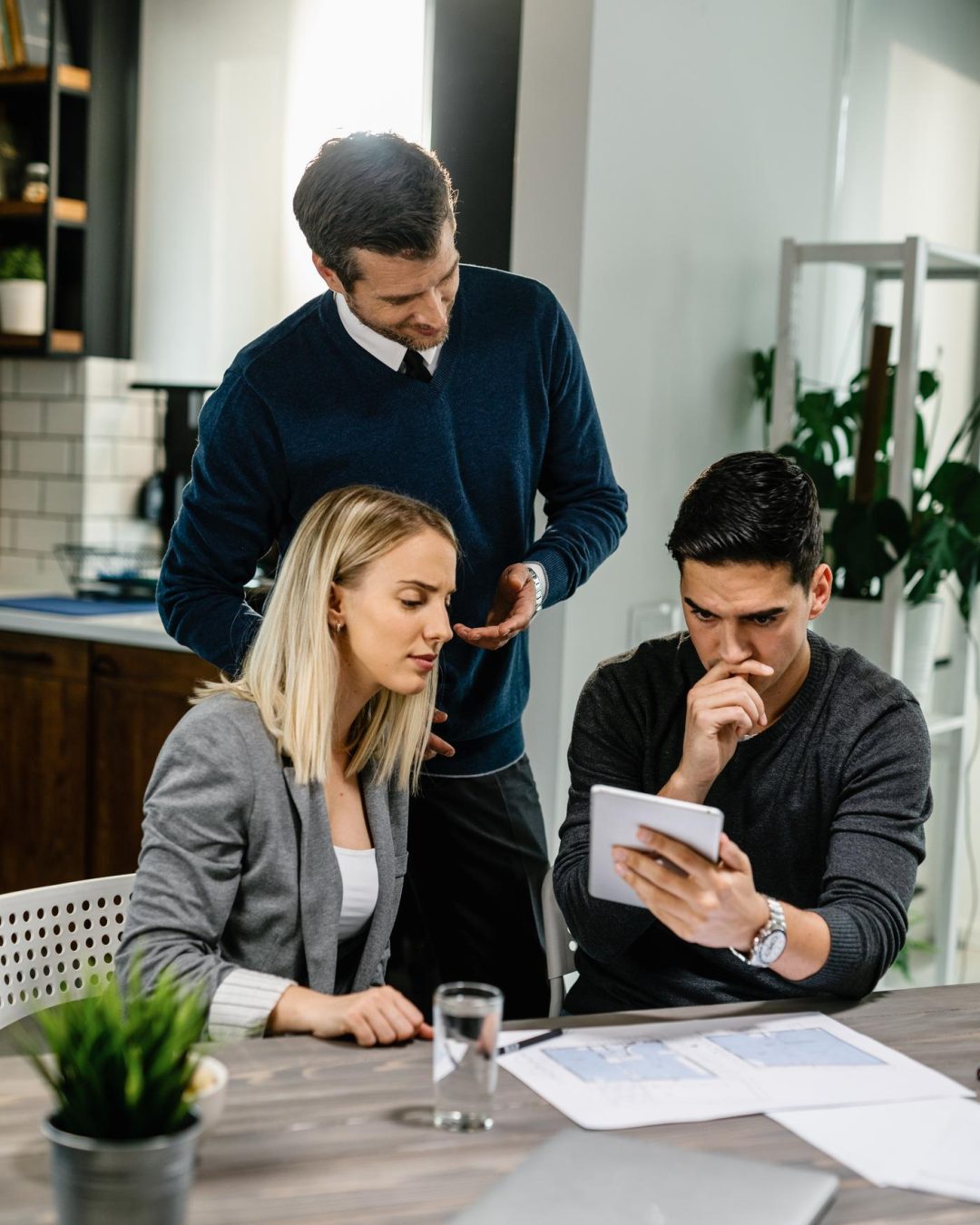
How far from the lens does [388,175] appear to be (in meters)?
1.84

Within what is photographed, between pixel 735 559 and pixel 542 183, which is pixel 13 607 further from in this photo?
pixel 735 559

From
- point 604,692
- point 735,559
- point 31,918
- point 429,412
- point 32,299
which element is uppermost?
point 32,299

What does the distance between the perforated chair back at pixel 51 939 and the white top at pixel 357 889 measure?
270mm

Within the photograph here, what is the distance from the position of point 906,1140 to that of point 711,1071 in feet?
0.62

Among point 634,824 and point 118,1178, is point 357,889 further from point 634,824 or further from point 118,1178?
point 118,1178

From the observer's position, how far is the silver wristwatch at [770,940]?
152cm

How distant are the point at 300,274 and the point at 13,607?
3.57 ft

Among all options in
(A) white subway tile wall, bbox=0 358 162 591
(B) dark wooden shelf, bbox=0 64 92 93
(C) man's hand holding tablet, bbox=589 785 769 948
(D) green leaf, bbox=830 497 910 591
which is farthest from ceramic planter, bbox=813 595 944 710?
(B) dark wooden shelf, bbox=0 64 92 93

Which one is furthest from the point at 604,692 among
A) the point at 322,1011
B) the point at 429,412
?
the point at 322,1011

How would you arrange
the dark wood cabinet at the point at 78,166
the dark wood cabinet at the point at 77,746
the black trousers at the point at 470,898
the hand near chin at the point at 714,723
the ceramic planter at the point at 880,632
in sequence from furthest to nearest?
the dark wood cabinet at the point at 78,166, the dark wood cabinet at the point at 77,746, the ceramic planter at the point at 880,632, the black trousers at the point at 470,898, the hand near chin at the point at 714,723

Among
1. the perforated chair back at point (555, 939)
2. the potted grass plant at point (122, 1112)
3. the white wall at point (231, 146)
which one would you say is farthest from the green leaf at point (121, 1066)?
the white wall at point (231, 146)

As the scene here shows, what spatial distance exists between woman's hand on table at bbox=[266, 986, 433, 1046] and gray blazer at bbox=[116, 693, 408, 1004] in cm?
10

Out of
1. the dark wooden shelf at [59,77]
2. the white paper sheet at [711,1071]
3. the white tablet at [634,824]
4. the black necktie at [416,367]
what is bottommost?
the white paper sheet at [711,1071]

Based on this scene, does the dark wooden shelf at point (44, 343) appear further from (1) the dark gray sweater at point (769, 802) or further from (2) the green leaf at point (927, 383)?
(1) the dark gray sweater at point (769, 802)
